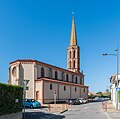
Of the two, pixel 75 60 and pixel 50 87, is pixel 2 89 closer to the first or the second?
pixel 50 87

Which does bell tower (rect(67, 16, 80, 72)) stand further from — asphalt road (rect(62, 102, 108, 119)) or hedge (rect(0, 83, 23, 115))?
hedge (rect(0, 83, 23, 115))

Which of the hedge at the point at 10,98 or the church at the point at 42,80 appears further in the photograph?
the church at the point at 42,80

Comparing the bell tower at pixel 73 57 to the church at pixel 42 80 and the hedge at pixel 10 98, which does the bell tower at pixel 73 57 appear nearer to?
the church at pixel 42 80

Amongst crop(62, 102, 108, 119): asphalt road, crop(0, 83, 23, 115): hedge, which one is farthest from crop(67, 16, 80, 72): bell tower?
crop(0, 83, 23, 115): hedge

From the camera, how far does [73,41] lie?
306ft

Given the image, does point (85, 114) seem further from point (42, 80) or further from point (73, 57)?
point (73, 57)

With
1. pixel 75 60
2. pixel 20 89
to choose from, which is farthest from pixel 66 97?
pixel 20 89

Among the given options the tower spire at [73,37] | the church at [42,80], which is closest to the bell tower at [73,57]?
the tower spire at [73,37]

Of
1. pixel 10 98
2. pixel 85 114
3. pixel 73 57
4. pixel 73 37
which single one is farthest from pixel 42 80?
pixel 73 37

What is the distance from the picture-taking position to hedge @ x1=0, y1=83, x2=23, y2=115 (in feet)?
59.0

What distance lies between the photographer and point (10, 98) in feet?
64.2

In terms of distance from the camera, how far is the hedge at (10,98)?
18.0 m

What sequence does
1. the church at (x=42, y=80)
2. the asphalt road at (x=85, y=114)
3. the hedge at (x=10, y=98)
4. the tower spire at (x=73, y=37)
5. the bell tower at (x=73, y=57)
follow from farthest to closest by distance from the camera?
1. the tower spire at (x=73, y=37)
2. the bell tower at (x=73, y=57)
3. the church at (x=42, y=80)
4. the asphalt road at (x=85, y=114)
5. the hedge at (x=10, y=98)

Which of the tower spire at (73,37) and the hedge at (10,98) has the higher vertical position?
the tower spire at (73,37)
